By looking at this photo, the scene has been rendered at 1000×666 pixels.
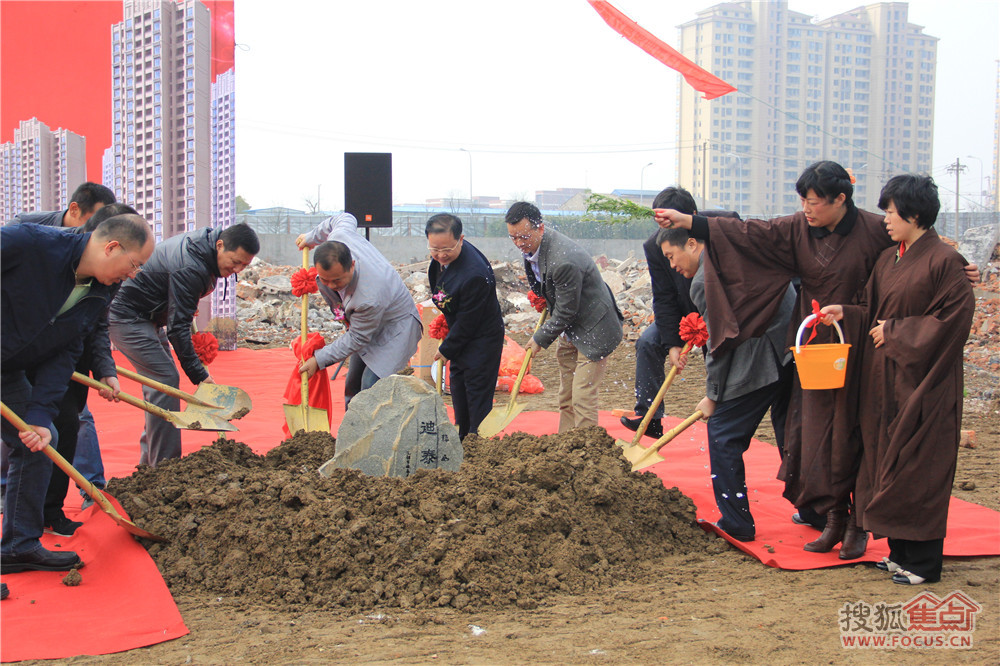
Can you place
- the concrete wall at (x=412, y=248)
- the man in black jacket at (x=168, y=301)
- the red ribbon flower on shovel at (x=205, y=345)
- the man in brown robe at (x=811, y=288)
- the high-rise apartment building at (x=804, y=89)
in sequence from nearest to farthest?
the man in brown robe at (x=811, y=288)
the man in black jacket at (x=168, y=301)
the red ribbon flower on shovel at (x=205, y=345)
the concrete wall at (x=412, y=248)
the high-rise apartment building at (x=804, y=89)

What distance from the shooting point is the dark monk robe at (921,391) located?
2.84 meters

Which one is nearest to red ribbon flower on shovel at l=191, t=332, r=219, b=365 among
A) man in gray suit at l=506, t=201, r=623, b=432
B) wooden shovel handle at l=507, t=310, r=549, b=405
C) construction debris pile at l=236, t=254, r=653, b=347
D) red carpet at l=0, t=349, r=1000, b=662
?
red carpet at l=0, t=349, r=1000, b=662

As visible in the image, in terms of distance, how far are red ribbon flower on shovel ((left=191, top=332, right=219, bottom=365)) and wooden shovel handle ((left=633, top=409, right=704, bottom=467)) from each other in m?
2.64

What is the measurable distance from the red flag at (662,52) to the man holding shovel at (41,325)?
634 cm

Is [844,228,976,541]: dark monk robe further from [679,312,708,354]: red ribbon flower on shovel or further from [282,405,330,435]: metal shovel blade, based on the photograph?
[282,405,330,435]: metal shovel blade

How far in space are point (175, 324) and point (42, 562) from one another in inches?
56.6

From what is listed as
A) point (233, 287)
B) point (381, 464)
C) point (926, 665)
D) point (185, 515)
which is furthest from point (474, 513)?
point (233, 287)

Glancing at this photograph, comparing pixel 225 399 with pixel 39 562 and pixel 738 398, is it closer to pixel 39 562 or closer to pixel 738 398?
pixel 39 562

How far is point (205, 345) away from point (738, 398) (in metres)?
3.16

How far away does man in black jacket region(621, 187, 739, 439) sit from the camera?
4309 millimetres

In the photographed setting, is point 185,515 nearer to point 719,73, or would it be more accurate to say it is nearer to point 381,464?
point 381,464

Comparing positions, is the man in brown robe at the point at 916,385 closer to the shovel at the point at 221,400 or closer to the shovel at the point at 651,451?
the shovel at the point at 651,451

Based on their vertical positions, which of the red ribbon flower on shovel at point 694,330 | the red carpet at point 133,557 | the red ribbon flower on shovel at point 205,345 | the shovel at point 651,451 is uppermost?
the red ribbon flower on shovel at point 694,330

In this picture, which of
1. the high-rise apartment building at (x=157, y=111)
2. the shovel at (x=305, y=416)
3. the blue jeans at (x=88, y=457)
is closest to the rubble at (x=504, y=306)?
the high-rise apartment building at (x=157, y=111)
